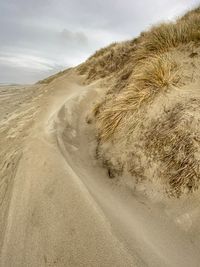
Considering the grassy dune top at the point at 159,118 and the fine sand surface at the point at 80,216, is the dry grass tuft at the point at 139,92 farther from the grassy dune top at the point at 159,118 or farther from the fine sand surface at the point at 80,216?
the fine sand surface at the point at 80,216

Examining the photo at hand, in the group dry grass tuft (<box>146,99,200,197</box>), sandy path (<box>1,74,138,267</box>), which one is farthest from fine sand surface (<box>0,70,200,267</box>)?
dry grass tuft (<box>146,99,200,197</box>)

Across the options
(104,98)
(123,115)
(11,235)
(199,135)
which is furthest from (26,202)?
(104,98)

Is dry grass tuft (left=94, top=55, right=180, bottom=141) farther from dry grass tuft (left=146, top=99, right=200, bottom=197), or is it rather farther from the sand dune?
dry grass tuft (left=146, top=99, right=200, bottom=197)

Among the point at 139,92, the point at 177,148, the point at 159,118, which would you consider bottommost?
the point at 177,148

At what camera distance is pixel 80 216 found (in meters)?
3.26

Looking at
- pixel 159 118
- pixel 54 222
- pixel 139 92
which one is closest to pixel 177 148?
pixel 159 118

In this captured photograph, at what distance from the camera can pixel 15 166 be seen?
4.72 meters

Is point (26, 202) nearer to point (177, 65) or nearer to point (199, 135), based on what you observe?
point (199, 135)

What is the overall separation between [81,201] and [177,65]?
9.64ft

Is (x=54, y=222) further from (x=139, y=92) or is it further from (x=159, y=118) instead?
(x=139, y=92)

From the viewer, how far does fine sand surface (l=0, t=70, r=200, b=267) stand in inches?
113

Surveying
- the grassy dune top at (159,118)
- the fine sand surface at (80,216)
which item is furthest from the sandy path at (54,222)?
the grassy dune top at (159,118)

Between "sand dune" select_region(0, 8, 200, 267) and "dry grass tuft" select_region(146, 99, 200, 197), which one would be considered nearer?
"sand dune" select_region(0, 8, 200, 267)

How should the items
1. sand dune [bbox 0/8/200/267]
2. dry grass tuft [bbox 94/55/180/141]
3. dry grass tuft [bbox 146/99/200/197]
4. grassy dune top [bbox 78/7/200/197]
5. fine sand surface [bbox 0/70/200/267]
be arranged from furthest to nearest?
dry grass tuft [bbox 94/55/180/141] < grassy dune top [bbox 78/7/200/197] < dry grass tuft [bbox 146/99/200/197] < sand dune [bbox 0/8/200/267] < fine sand surface [bbox 0/70/200/267]
